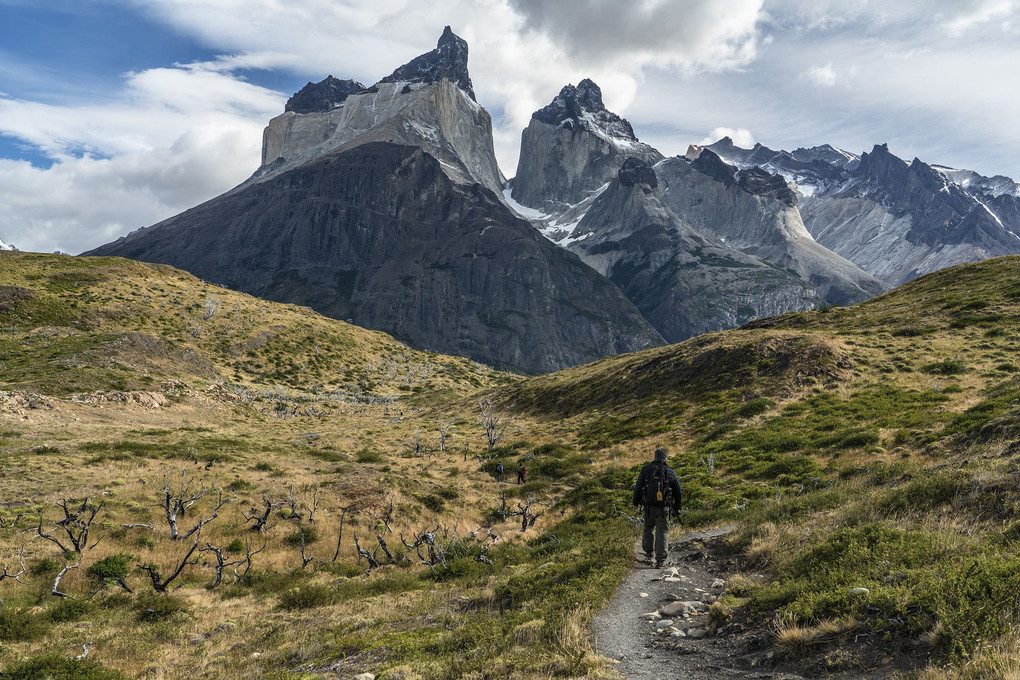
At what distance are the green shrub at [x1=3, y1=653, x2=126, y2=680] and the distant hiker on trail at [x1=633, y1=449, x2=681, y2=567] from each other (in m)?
11.9

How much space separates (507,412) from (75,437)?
136 feet

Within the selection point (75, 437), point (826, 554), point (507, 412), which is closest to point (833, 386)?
point (826, 554)

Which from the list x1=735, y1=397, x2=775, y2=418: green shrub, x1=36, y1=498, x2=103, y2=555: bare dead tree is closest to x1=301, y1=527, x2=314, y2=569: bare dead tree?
x1=36, y1=498, x2=103, y2=555: bare dead tree

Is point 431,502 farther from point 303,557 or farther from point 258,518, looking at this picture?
point 303,557

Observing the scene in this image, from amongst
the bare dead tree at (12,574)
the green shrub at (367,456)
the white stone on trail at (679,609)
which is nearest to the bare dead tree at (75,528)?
the bare dead tree at (12,574)

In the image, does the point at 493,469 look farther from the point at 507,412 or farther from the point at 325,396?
the point at 325,396

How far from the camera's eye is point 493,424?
4459cm

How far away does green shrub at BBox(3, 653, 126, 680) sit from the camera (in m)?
8.89

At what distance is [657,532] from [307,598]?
1072 cm

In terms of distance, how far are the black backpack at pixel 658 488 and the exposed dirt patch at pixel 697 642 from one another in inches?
70.0

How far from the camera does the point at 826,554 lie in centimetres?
901

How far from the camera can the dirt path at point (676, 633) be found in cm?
695

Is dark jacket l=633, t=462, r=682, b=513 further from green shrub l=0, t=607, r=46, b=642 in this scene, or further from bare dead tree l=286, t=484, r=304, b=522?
bare dead tree l=286, t=484, r=304, b=522

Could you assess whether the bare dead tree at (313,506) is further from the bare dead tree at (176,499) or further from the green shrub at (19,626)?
the green shrub at (19,626)
